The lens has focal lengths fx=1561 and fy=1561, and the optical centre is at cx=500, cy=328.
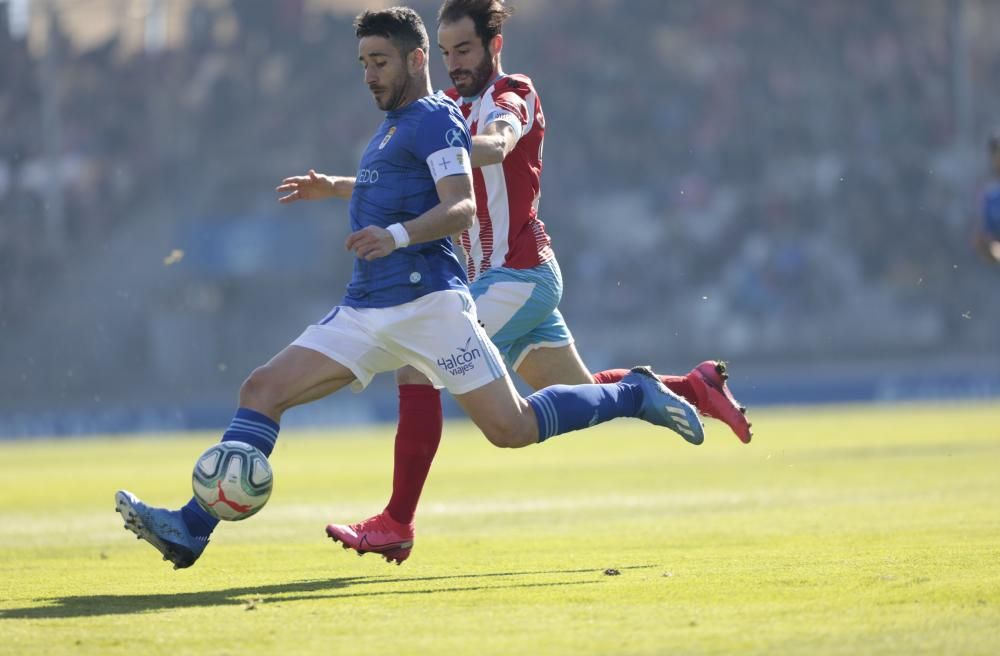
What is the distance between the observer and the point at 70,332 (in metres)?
27.3

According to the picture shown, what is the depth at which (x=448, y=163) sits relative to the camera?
19.9 feet

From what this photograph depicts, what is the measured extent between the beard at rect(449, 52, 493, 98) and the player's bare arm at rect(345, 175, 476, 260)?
4.45ft

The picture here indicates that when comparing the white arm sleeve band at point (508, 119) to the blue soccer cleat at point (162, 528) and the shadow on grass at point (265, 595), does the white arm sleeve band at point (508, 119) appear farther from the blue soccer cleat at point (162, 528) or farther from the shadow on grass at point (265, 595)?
the blue soccer cleat at point (162, 528)

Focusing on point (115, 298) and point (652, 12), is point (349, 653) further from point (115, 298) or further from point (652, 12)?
point (652, 12)

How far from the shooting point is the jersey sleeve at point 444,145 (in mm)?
6066

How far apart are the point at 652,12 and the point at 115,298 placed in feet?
37.6

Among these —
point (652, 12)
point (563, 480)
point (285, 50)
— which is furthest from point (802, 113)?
point (563, 480)

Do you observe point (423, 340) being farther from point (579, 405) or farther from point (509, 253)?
point (509, 253)

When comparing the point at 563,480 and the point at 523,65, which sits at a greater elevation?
the point at 523,65

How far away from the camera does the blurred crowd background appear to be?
2653 cm

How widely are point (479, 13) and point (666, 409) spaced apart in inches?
79.3

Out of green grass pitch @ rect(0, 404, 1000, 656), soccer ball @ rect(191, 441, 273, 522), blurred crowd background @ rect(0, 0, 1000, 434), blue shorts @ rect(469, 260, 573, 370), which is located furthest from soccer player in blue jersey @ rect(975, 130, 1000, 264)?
blurred crowd background @ rect(0, 0, 1000, 434)

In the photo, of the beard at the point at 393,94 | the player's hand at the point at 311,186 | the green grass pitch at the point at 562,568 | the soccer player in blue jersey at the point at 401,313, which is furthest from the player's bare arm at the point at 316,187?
the green grass pitch at the point at 562,568

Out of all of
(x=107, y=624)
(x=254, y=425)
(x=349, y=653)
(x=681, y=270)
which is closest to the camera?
(x=349, y=653)
